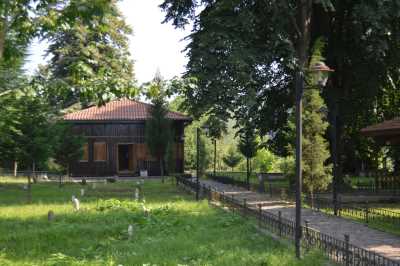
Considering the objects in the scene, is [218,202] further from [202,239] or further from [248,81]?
[202,239]

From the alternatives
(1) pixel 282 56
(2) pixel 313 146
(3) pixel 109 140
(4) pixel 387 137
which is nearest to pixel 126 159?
(3) pixel 109 140

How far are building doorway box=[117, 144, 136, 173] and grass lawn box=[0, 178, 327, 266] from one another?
24.6m

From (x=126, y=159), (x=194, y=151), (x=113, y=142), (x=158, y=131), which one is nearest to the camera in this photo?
(x=158, y=131)

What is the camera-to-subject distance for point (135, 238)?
14055mm

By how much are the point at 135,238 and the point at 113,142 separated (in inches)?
1263

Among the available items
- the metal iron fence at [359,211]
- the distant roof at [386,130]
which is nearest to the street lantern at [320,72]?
the metal iron fence at [359,211]

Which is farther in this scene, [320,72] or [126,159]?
[126,159]

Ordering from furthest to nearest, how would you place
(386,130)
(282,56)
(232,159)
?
1. (232,159)
2. (282,56)
3. (386,130)

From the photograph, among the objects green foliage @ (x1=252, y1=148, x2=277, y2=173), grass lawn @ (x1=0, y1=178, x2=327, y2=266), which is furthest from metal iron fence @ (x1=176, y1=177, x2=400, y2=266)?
green foliage @ (x1=252, y1=148, x2=277, y2=173)

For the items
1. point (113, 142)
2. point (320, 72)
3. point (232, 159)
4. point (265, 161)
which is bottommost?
point (265, 161)

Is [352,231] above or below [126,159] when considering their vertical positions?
below

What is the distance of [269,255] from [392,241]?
4.63 metres

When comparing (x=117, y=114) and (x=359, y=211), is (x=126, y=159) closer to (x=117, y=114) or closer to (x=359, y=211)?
(x=117, y=114)

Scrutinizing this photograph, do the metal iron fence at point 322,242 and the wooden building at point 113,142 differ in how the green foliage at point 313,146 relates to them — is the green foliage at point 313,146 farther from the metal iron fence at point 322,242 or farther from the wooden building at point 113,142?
the wooden building at point 113,142
